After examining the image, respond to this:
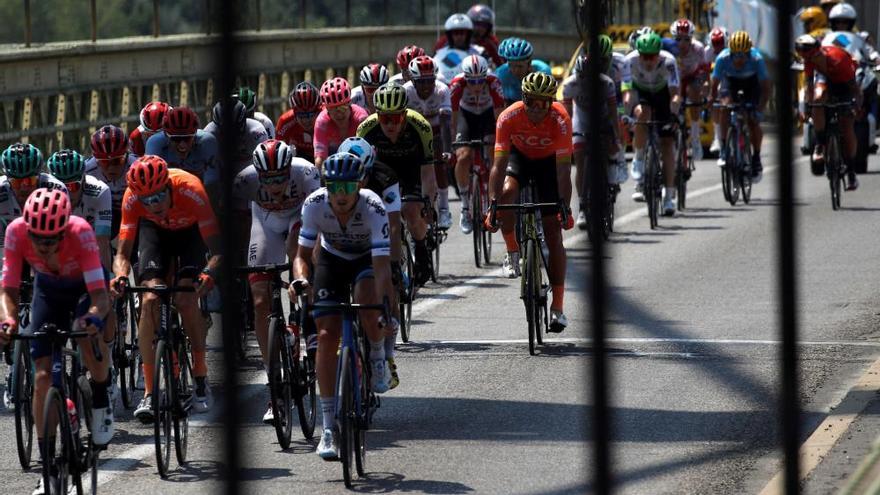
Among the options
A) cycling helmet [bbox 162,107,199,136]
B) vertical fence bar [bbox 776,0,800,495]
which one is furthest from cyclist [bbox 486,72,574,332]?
vertical fence bar [bbox 776,0,800,495]

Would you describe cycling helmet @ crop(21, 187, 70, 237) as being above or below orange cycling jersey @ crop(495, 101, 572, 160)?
below

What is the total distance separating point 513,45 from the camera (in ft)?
58.2

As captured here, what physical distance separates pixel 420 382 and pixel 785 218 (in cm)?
777

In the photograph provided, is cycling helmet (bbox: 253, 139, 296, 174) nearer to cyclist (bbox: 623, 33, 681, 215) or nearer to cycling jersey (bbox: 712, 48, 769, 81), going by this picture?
cyclist (bbox: 623, 33, 681, 215)

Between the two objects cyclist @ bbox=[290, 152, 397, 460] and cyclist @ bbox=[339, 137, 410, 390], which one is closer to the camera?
cyclist @ bbox=[290, 152, 397, 460]

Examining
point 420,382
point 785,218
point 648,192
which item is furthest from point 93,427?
point 648,192

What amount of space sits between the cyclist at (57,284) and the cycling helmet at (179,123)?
118 inches

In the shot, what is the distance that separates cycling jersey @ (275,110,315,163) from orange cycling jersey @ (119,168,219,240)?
4.07m

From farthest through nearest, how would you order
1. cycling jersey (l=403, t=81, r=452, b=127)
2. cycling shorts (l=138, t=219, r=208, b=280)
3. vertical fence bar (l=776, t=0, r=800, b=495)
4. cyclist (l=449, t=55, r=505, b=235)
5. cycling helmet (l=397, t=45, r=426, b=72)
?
cycling helmet (l=397, t=45, r=426, b=72) < cyclist (l=449, t=55, r=505, b=235) < cycling jersey (l=403, t=81, r=452, b=127) < cycling shorts (l=138, t=219, r=208, b=280) < vertical fence bar (l=776, t=0, r=800, b=495)

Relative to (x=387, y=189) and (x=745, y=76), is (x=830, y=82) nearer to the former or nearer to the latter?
(x=745, y=76)

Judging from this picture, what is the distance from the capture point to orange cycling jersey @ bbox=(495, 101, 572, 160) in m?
12.9

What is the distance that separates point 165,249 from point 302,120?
393 cm

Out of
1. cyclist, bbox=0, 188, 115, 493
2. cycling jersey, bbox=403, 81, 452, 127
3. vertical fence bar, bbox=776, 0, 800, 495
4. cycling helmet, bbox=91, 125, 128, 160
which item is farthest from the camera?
cycling jersey, bbox=403, 81, 452, 127

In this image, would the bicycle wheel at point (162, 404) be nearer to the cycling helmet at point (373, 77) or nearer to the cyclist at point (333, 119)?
the cyclist at point (333, 119)
